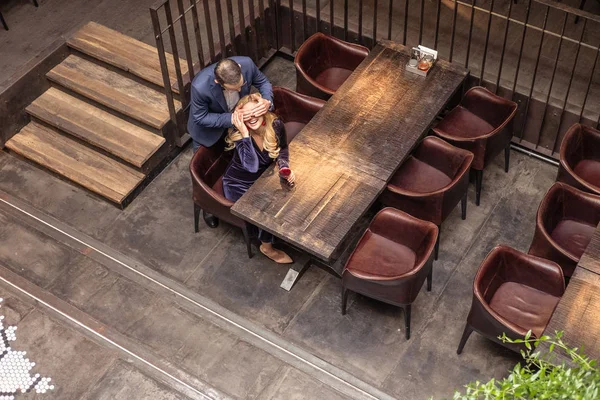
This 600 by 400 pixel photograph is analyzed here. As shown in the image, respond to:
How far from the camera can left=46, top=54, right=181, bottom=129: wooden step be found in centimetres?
719

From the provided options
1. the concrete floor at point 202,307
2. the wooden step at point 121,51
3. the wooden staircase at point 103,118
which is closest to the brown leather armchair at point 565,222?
the concrete floor at point 202,307

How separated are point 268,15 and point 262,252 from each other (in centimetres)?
259

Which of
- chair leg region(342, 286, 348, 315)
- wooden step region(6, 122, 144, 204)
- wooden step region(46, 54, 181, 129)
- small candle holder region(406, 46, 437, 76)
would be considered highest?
small candle holder region(406, 46, 437, 76)

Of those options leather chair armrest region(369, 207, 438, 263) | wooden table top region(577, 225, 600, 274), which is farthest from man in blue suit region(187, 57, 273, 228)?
wooden table top region(577, 225, 600, 274)

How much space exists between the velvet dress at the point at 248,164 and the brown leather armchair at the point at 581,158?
2183 millimetres

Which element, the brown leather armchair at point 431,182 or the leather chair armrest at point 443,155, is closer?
the brown leather armchair at point 431,182

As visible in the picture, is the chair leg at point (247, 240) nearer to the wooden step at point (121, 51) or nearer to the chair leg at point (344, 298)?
the chair leg at point (344, 298)

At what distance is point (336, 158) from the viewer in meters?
6.19

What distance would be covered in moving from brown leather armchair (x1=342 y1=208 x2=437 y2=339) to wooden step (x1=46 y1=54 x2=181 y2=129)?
2.24m

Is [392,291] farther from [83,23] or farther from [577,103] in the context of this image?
[83,23]

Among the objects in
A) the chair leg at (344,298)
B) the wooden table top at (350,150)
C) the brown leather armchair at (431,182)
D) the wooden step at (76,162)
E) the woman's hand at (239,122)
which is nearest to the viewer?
the wooden table top at (350,150)

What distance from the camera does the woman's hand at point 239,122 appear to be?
5.92 metres

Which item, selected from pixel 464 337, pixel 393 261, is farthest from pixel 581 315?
pixel 393 261

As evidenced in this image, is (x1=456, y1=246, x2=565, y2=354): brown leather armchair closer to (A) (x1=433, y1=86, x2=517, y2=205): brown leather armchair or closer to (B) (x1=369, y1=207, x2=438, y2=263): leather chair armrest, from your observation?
(B) (x1=369, y1=207, x2=438, y2=263): leather chair armrest
